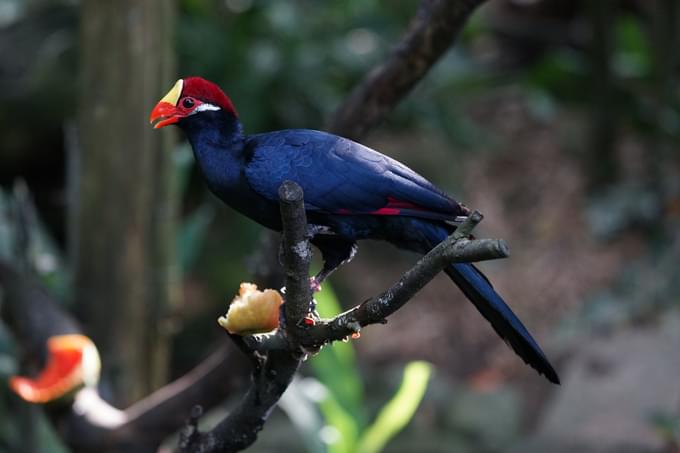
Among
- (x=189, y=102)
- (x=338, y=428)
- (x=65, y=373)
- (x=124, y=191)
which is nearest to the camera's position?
(x=189, y=102)

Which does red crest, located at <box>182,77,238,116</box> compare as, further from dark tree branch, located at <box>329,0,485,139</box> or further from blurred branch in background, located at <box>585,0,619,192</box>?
blurred branch in background, located at <box>585,0,619,192</box>

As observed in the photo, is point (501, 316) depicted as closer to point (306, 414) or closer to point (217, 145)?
point (217, 145)

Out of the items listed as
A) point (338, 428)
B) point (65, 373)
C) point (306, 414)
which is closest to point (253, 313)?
point (65, 373)

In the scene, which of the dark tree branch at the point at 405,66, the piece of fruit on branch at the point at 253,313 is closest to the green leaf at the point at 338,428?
the dark tree branch at the point at 405,66

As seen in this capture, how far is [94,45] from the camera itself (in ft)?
9.61

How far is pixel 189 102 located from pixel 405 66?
0.77 metres

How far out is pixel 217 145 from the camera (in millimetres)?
1903

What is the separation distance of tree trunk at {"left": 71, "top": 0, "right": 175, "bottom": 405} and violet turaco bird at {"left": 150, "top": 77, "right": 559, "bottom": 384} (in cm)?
107

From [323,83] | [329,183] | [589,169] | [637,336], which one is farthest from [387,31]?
[329,183]

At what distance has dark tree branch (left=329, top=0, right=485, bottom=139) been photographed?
238 cm

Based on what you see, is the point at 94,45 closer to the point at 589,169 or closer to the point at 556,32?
the point at 589,169

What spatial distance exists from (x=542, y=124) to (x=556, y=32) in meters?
0.65

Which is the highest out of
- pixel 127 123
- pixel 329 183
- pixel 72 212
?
pixel 329 183

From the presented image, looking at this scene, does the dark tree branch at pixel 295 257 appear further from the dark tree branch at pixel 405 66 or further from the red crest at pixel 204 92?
the dark tree branch at pixel 405 66
